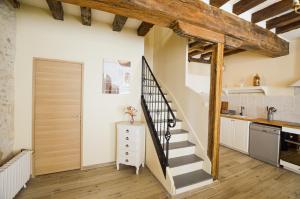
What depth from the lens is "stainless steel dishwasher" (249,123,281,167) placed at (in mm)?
3184

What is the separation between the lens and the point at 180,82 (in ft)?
11.9

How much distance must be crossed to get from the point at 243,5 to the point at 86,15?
2.59m

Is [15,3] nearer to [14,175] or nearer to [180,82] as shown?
[14,175]

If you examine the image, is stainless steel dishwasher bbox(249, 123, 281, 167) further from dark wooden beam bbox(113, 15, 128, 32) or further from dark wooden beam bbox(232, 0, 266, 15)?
dark wooden beam bbox(113, 15, 128, 32)

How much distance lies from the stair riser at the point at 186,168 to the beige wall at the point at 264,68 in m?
3.17

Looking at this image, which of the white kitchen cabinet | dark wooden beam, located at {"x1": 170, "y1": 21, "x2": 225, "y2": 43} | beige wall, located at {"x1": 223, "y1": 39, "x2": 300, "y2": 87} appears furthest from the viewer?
the white kitchen cabinet

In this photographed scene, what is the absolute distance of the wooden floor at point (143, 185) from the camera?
2270 millimetres

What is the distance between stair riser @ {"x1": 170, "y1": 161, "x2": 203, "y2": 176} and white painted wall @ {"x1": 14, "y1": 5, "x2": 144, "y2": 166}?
137 centimetres

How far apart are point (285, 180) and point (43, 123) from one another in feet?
14.7

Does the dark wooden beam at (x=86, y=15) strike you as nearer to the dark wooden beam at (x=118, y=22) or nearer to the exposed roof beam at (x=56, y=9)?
the exposed roof beam at (x=56, y=9)

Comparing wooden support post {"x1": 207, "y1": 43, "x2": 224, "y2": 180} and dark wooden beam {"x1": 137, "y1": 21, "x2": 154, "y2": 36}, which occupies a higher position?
dark wooden beam {"x1": 137, "y1": 21, "x2": 154, "y2": 36}

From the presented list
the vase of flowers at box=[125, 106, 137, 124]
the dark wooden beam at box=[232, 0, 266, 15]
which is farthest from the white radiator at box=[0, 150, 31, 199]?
the dark wooden beam at box=[232, 0, 266, 15]

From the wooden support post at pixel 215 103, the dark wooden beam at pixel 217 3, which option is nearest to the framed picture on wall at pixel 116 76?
the wooden support post at pixel 215 103

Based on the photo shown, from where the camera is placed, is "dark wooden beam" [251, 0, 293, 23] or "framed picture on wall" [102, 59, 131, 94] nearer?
"dark wooden beam" [251, 0, 293, 23]
